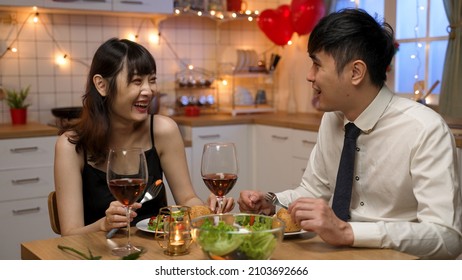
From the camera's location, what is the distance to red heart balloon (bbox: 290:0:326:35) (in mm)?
4254

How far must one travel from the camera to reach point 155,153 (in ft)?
6.89

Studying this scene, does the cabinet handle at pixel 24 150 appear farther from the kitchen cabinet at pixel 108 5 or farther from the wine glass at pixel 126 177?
the wine glass at pixel 126 177

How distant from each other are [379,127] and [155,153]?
2.65 ft

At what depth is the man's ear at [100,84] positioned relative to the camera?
1968mm

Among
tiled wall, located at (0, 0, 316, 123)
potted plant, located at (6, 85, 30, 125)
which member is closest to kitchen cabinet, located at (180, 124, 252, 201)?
tiled wall, located at (0, 0, 316, 123)

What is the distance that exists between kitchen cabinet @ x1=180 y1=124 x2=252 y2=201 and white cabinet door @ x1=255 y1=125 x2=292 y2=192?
0.07m

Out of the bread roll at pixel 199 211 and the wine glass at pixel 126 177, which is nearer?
the wine glass at pixel 126 177

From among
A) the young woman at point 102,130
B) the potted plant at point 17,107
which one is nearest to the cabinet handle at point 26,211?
the potted plant at point 17,107

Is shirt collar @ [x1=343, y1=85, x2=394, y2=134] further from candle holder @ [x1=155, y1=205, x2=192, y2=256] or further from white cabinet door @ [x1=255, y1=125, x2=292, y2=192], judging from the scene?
white cabinet door @ [x1=255, y1=125, x2=292, y2=192]

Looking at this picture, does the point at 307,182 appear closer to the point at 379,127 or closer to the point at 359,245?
the point at 379,127

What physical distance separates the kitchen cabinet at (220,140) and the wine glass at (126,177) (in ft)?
8.53

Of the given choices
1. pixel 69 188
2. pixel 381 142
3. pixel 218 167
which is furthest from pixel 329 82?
pixel 69 188

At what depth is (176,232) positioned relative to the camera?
1318mm

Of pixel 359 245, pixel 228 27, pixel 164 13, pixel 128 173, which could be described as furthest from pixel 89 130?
pixel 228 27
